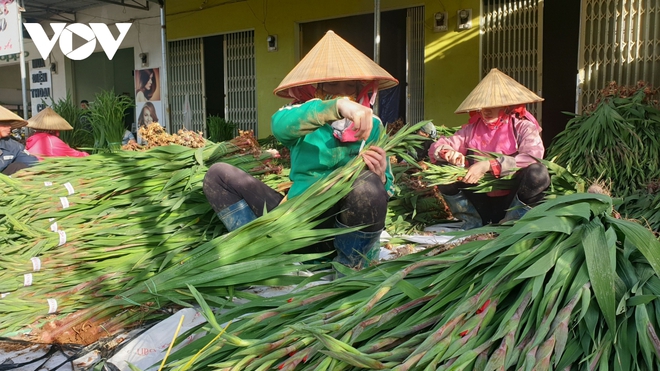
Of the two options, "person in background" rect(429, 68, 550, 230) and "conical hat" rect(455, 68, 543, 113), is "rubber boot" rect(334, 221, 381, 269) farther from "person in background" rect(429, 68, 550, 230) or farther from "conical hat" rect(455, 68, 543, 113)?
"conical hat" rect(455, 68, 543, 113)

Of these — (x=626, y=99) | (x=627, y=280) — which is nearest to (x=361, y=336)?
(x=627, y=280)

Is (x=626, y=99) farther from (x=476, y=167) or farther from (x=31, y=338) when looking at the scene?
(x=31, y=338)

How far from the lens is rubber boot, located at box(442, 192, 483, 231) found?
126 inches

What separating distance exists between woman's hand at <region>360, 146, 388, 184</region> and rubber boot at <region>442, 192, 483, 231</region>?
1127mm

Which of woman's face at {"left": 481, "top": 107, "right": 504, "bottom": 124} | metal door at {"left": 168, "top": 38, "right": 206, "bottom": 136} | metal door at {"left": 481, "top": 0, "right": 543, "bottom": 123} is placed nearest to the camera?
woman's face at {"left": 481, "top": 107, "right": 504, "bottom": 124}

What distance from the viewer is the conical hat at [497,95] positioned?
3072mm

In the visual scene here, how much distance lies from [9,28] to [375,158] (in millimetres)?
5369

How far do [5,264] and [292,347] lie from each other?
1.77 meters

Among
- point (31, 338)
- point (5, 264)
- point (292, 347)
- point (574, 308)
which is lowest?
point (31, 338)

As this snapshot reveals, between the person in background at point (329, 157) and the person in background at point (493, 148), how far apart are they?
83 cm

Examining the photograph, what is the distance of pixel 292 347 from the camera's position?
1092mm

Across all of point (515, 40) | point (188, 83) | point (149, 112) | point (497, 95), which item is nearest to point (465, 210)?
point (497, 95)

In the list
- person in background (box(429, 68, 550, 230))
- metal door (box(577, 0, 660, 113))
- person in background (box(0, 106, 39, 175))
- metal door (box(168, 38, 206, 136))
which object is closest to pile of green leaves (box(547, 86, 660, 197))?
person in background (box(429, 68, 550, 230))

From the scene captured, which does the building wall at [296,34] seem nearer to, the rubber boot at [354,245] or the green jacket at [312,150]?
the green jacket at [312,150]
